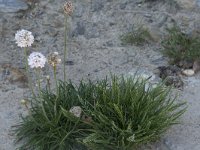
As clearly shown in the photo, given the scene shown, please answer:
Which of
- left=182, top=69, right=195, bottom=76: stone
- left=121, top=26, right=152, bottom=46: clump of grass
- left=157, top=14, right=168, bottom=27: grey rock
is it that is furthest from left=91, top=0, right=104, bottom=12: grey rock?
left=182, top=69, right=195, bottom=76: stone

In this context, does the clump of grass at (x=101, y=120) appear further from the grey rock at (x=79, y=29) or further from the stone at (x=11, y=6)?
the stone at (x=11, y=6)

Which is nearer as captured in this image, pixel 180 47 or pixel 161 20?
pixel 180 47

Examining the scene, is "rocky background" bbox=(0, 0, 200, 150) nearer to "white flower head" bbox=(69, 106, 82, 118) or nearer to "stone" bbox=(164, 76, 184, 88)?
"stone" bbox=(164, 76, 184, 88)

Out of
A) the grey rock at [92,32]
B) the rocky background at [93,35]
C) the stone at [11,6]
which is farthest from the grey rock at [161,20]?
the stone at [11,6]

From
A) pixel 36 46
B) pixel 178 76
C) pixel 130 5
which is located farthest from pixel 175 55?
pixel 36 46

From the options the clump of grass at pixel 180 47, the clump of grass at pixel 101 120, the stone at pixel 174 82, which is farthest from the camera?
the clump of grass at pixel 180 47

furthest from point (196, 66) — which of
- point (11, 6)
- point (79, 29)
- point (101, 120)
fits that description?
point (11, 6)

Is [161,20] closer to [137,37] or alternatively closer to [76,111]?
[137,37]
